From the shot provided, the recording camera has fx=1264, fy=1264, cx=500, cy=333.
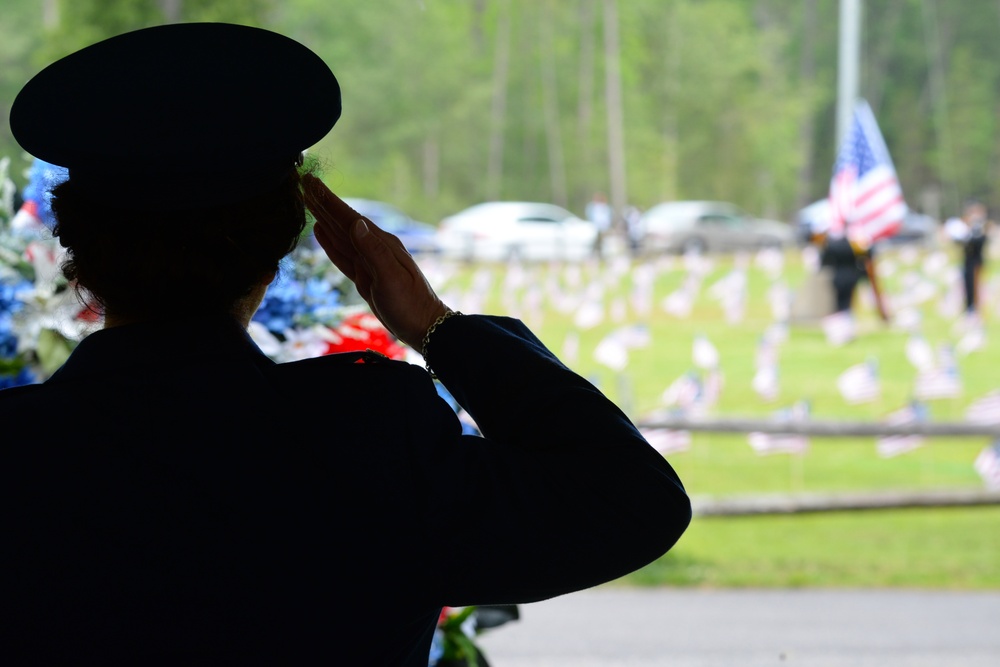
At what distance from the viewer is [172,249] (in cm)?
102

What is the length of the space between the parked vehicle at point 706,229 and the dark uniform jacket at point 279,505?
88.9ft

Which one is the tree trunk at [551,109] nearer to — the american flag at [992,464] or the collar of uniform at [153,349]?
the american flag at [992,464]

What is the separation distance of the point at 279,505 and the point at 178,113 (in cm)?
33

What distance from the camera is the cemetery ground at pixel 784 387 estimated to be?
609 centimetres

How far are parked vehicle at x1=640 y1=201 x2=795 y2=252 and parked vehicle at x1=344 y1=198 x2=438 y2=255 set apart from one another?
5.04m

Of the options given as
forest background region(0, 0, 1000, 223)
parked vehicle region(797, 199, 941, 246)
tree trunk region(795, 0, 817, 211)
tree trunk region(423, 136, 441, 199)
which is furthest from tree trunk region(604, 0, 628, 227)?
tree trunk region(795, 0, 817, 211)

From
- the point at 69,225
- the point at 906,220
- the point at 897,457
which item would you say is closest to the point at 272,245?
the point at 69,225

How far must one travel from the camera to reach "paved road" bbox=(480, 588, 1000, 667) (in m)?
4.34

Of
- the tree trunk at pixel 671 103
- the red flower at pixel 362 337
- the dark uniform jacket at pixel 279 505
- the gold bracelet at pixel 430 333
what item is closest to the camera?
the dark uniform jacket at pixel 279 505

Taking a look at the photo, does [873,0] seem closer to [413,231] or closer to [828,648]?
[413,231]

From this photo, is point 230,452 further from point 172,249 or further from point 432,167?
point 432,167

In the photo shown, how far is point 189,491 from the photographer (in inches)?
39.7

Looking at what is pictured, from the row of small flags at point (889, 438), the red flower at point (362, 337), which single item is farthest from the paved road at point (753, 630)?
the red flower at point (362, 337)

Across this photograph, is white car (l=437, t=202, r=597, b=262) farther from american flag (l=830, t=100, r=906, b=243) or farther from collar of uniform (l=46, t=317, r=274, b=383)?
collar of uniform (l=46, t=317, r=274, b=383)
